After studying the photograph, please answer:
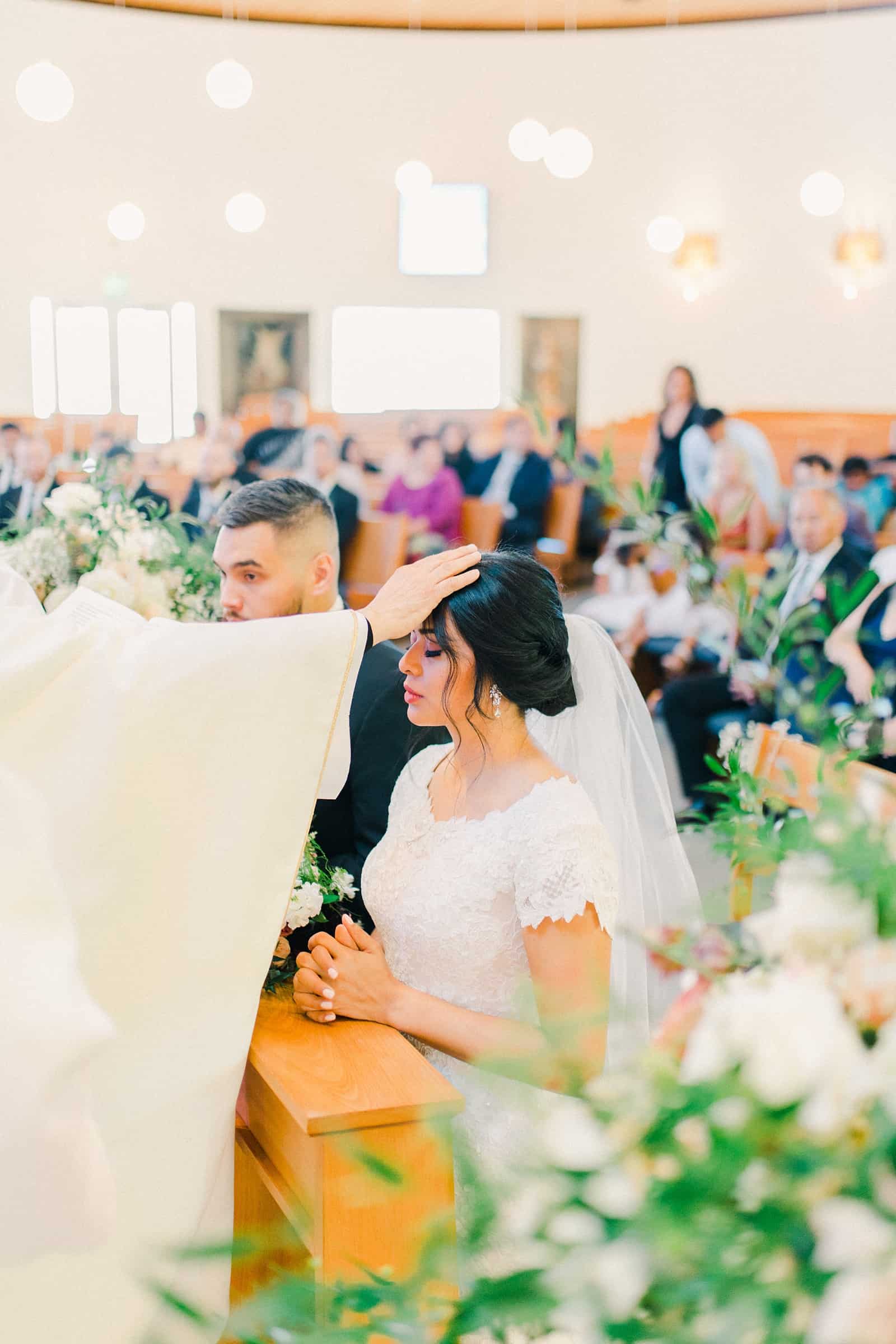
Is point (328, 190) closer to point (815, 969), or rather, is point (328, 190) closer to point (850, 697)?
point (850, 697)

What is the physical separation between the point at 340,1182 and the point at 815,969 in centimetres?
127

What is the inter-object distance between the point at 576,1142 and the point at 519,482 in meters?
9.88

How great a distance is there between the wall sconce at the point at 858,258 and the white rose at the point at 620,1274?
1082cm

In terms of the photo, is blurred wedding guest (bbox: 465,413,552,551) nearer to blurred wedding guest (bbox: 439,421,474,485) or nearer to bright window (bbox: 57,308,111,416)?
blurred wedding guest (bbox: 439,421,474,485)

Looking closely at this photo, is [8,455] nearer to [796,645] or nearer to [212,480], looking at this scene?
[212,480]

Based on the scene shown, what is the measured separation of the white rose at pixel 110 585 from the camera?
3.67m

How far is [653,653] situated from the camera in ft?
26.2

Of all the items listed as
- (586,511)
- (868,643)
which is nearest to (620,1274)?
(868,643)

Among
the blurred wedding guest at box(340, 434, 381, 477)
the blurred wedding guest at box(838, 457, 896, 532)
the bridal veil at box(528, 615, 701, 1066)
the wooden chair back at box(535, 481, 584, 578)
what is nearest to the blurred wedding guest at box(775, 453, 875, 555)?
the blurred wedding guest at box(838, 457, 896, 532)

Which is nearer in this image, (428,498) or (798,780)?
(798,780)

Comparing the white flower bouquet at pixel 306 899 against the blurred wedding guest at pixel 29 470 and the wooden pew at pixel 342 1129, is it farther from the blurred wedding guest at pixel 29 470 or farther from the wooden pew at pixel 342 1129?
the blurred wedding guest at pixel 29 470

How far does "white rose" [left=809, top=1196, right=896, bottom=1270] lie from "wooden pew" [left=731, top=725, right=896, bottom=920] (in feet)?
0.85

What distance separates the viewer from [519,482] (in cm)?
1039

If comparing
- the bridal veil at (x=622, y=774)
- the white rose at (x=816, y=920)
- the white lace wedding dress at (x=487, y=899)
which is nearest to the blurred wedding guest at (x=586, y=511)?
the bridal veil at (x=622, y=774)
